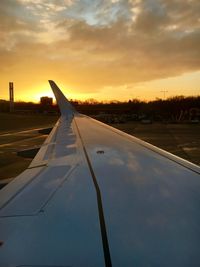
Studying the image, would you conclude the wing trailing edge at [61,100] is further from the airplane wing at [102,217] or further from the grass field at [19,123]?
the grass field at [19,123]

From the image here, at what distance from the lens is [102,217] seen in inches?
58.6

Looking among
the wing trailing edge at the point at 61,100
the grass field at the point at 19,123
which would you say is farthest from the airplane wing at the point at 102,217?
the grass field at the point at 19,123

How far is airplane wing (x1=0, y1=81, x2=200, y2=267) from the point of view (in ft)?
3.89

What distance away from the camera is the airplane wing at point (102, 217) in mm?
1186

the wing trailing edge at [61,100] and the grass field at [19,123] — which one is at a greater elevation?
the wing trailing edge at [61,100]

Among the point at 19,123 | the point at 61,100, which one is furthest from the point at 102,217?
the point at 19,123

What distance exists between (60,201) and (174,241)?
0.70m

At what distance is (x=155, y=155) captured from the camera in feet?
10.6

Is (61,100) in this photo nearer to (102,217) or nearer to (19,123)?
(102,217)

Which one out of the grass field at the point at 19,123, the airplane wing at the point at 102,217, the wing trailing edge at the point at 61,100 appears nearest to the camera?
the airplane wing at the point at 102,217

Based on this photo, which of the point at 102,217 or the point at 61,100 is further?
the point at 61,100

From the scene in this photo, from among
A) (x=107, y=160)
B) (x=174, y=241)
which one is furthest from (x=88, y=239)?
(x=107, y=160)

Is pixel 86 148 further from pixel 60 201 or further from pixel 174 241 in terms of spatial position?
pixel 174 241

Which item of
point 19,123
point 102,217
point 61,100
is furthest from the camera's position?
point 19,123
